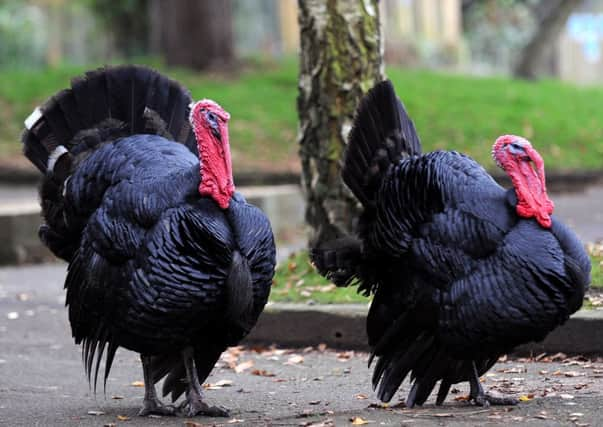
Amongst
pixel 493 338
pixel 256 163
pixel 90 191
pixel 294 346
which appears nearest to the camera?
pixel 493 338

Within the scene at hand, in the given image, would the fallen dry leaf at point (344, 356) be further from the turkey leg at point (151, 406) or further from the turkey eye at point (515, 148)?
the turkey eye at point (515, 148)

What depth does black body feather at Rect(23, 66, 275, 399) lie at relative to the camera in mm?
5367

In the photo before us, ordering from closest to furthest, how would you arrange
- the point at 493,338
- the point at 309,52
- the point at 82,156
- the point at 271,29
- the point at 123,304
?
the point at 493,338 → the point at 123,304 → the point at 82,156 → the point at 309,52 → the point at 271,29

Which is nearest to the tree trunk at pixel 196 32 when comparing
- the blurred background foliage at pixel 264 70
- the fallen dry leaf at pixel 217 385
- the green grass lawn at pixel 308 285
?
the blurred background foliage at pixel 264 70

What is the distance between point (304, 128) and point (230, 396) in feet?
8.65

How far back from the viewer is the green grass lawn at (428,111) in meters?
16.0

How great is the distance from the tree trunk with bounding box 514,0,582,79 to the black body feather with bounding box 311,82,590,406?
16002 millimetres

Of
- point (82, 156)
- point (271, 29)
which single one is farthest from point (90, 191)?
point (271, 29)

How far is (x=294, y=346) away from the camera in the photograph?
312 inches

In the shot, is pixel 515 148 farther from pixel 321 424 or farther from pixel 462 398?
pixel 321 424

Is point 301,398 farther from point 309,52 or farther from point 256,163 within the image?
point 256,163

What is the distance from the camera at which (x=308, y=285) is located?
8.63 m

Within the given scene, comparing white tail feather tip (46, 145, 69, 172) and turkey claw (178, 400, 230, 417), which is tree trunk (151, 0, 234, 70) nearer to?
white tail feather tip (46, 145, 69, 172)

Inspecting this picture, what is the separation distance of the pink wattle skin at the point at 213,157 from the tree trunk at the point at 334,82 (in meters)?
2.90
